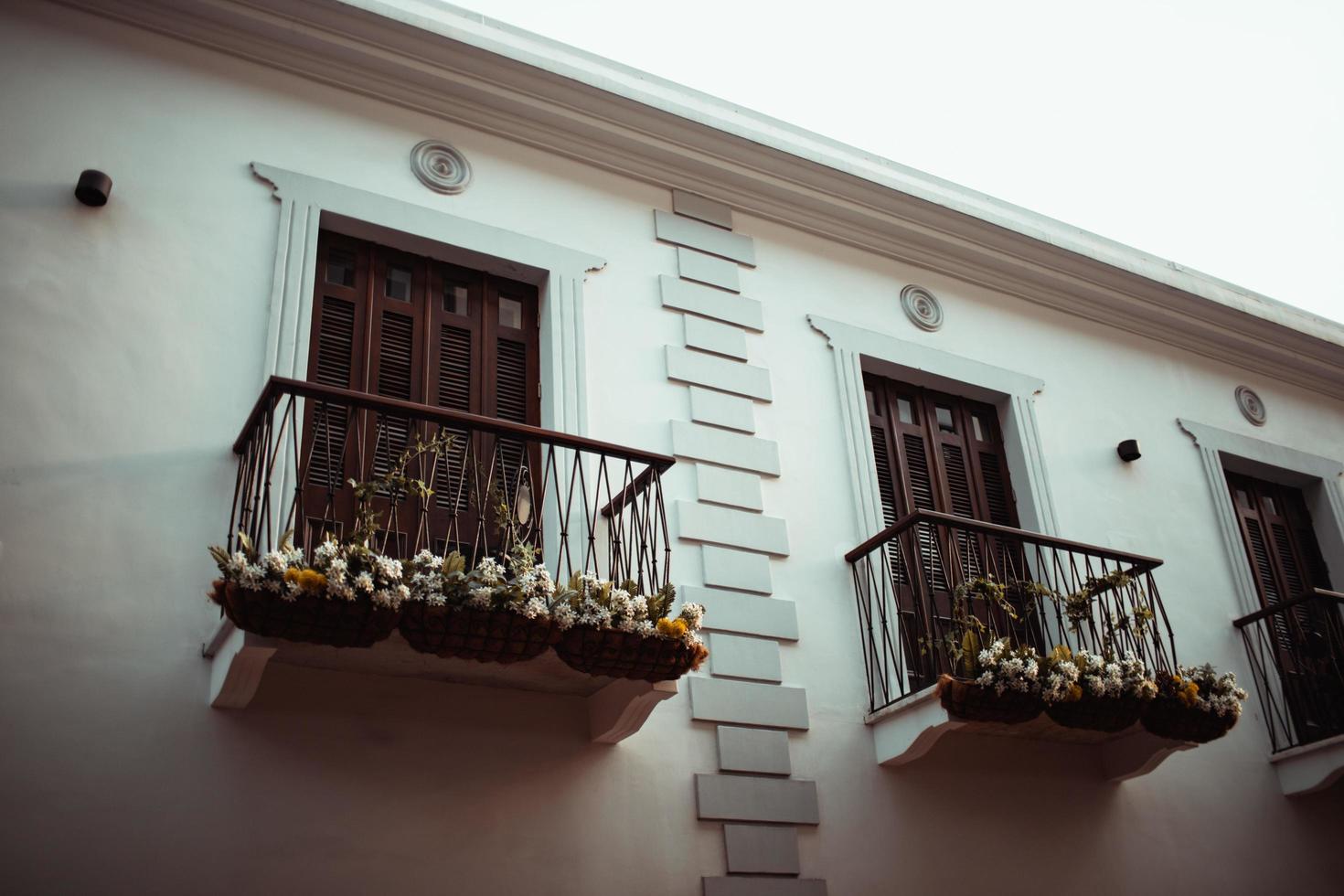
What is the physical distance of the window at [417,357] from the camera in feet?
24.0

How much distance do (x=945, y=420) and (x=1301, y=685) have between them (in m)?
3.25

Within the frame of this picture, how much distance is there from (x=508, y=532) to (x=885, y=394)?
360cm

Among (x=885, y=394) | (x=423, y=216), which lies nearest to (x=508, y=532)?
(x=423, y=216)

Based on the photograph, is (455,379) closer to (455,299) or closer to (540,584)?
(455,299)

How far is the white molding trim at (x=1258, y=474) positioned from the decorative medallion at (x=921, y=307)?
2413mm

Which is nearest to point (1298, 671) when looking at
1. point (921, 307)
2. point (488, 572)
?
point (921, 307)

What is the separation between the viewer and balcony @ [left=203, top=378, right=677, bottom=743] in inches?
251

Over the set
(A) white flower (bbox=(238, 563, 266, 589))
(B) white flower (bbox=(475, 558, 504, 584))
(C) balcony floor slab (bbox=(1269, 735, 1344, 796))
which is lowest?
(C) balcony floor slab (bbox=(1269, 735, 1344, 796))

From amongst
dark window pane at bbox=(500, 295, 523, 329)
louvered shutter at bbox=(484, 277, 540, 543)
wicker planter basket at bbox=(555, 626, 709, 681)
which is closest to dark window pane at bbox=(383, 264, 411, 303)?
louvered shutter at bbox=(484, 277, 540, 543)

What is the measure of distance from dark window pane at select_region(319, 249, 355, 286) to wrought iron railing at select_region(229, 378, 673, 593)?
3.01 ft

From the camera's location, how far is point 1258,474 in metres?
11.3

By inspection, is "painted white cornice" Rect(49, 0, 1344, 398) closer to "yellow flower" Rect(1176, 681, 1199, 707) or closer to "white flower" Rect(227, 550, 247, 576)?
"yellow flower" Rect(1176, 681, 1199, 707)

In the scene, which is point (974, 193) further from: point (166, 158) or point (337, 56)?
point (166, 158)

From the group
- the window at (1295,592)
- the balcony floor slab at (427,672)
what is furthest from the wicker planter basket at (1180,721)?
the balcony floor slab at (427,672)
